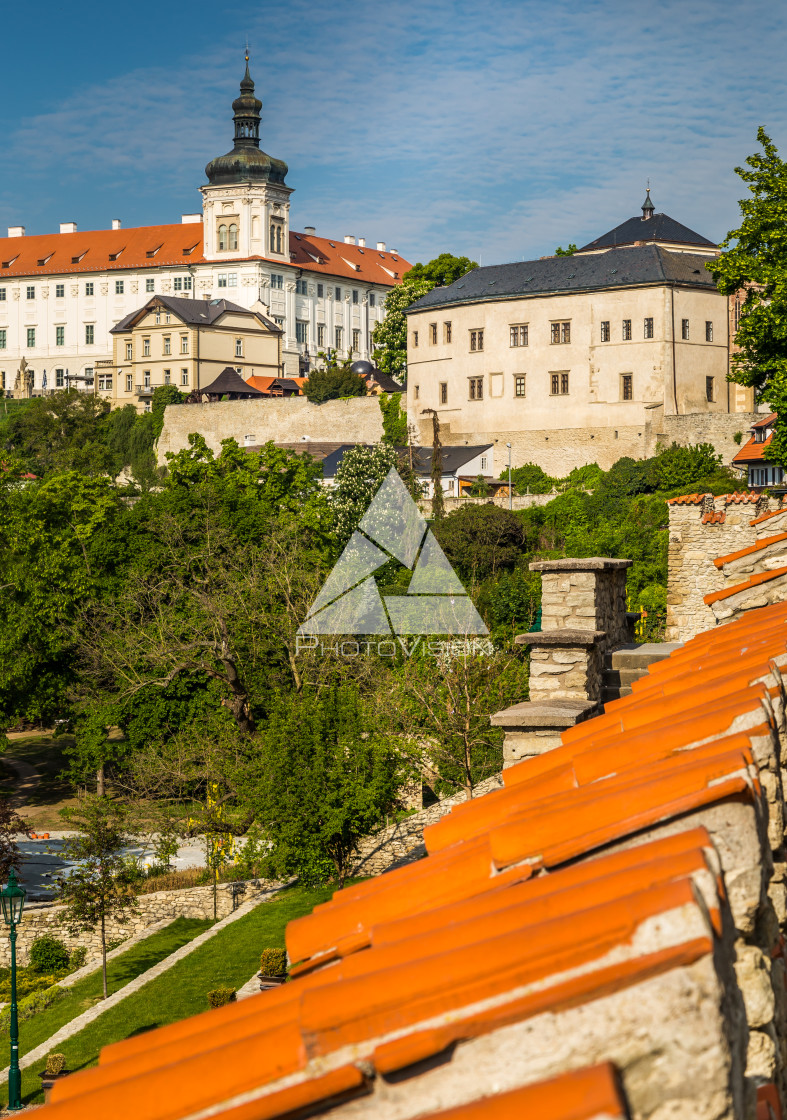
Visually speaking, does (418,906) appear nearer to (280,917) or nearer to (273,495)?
(280,917)

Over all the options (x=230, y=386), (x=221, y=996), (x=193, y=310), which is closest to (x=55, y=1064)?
(x=221, y=996)

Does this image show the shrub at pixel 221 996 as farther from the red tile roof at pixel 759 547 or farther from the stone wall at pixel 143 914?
the red tile roof at pixel 759 547

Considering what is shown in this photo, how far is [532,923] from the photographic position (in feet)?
6.14

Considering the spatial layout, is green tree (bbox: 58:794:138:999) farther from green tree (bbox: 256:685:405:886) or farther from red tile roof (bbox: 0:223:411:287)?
red tile roof (bbox: 0:223:411:287)

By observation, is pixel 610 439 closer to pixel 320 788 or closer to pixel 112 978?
pixel 320 788

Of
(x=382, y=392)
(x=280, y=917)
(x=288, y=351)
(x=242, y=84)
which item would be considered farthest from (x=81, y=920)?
(x=242, y=84)

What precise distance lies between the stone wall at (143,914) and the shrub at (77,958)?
78mm

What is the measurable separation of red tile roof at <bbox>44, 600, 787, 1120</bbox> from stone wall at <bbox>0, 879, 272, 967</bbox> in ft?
68.2

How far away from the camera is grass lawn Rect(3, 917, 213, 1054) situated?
17812 mm

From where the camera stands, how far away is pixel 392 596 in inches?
1572

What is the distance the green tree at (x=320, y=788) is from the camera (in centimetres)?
2045

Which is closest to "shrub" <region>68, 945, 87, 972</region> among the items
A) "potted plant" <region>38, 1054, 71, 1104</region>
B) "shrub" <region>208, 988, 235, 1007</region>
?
"shrub" <region>208, 988, 235, 1007</region>

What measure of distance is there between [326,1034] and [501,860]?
902 millimetres

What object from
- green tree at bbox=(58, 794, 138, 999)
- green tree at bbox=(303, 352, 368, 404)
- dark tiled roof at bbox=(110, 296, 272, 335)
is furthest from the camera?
dark tiled roof at bbox=(110, 296, 272, 335)
